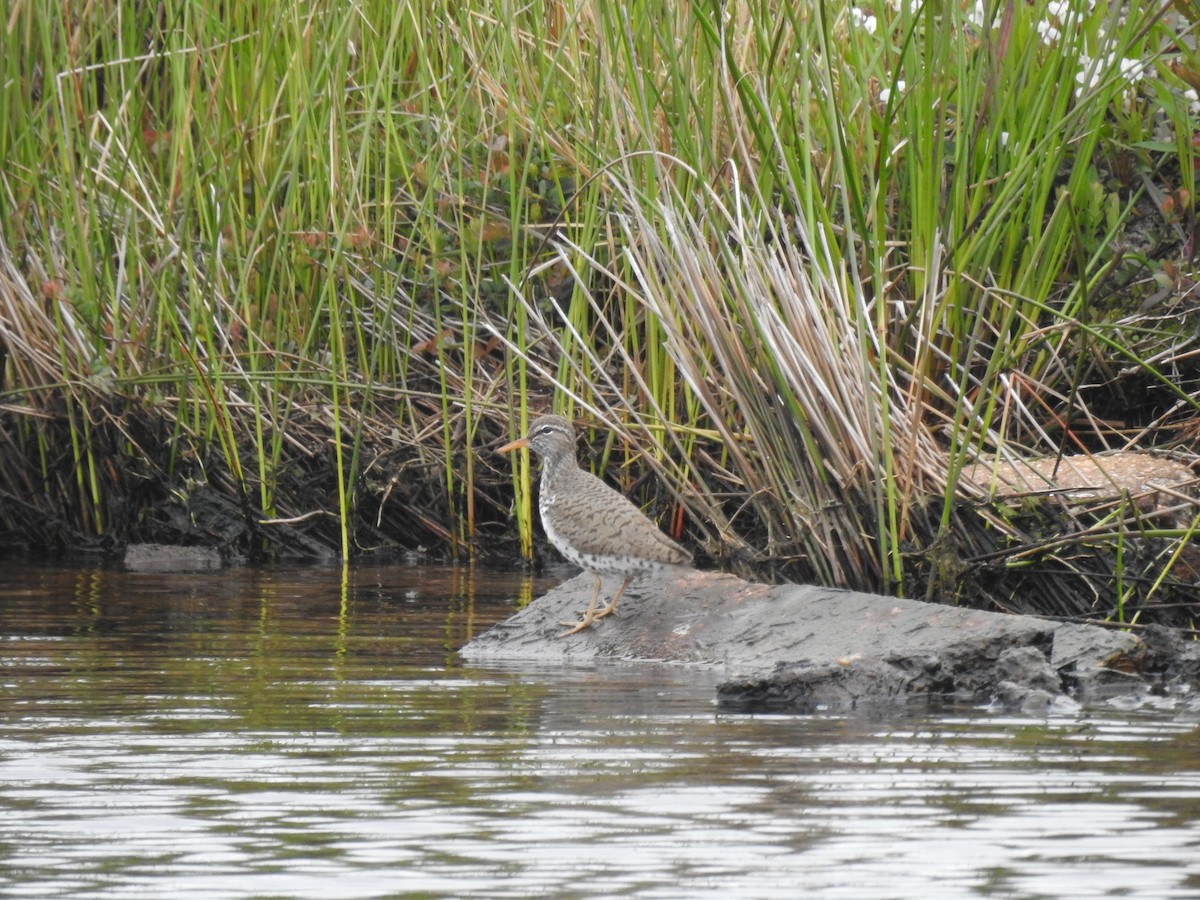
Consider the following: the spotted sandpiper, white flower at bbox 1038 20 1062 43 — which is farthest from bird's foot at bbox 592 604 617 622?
white flower at bbox 1038 20 1062 43

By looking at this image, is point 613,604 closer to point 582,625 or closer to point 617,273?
point 582,625

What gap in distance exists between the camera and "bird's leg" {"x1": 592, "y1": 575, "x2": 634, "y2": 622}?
633cm

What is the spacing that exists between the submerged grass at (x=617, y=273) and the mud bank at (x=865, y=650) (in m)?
0.43

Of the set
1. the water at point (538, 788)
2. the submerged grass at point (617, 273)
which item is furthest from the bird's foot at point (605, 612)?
the submerged grass at point (617, 273)

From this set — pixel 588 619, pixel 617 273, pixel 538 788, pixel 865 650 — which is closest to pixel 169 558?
pixel 617 273

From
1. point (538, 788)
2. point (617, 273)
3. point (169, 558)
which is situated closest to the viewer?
point (538, 788)

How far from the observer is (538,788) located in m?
4.00

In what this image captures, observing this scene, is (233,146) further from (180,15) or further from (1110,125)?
(1110,125)

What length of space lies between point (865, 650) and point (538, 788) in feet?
5.34

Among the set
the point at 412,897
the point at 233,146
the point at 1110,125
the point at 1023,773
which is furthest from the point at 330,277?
the point at 412,897

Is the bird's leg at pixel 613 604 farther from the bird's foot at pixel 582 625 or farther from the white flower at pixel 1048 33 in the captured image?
the white flower at pixel 1048 33

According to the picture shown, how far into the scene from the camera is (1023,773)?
4.07 meters

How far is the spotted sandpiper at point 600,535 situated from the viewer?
621 centimetres

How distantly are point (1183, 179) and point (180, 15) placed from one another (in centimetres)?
518
